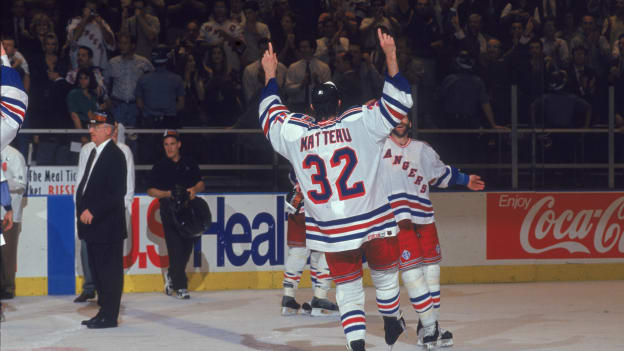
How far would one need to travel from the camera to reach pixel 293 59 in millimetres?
13703

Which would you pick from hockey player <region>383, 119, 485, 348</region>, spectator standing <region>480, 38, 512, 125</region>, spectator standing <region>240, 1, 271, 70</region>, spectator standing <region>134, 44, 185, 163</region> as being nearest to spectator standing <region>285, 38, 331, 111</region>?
spectator standing <region>240, 1, 271, 70</region>

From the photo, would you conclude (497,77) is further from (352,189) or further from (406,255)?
(352,189)

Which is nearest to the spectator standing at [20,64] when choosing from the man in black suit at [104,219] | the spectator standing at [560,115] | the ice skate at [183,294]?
the ice skate at [183,294]

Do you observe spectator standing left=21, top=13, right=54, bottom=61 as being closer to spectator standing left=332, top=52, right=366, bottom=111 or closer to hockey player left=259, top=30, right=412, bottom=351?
spectator standing left=332, top=52, right=366, bottom=111

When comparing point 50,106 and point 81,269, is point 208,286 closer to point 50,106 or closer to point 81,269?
point 81,269

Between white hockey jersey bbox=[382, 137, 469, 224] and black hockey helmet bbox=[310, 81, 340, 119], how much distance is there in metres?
1.47

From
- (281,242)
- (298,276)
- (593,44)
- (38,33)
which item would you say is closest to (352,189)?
(298,276)

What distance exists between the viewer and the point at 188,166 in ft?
34.7

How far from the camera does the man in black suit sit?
835 cm

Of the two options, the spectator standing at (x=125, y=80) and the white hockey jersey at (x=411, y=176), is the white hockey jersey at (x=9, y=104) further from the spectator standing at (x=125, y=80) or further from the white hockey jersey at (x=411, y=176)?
the spectator standing at (x=125, y=80)

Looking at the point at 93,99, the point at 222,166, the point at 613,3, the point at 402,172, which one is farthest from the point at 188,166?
the point at 613,3

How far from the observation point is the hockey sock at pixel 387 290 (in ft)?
20.1

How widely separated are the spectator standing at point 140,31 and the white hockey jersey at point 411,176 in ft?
22.2

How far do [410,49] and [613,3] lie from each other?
3.82 metres
